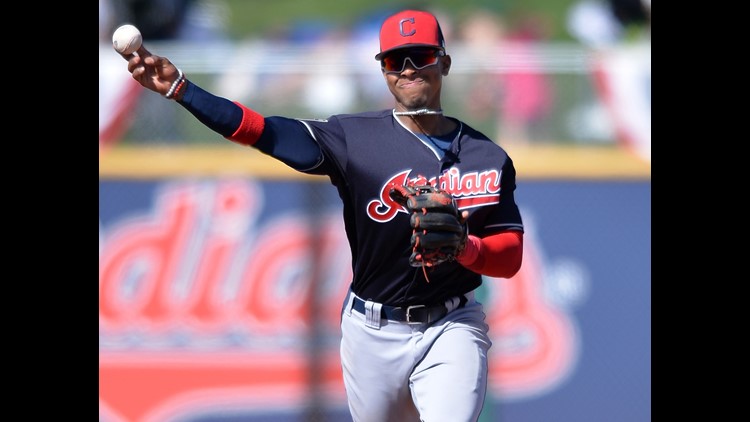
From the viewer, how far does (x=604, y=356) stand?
19.9 ft

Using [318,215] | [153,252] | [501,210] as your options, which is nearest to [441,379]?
[501,210]

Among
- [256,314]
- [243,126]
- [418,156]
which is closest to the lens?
[243,126]

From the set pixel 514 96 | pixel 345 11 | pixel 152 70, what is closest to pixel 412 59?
pixel 152 70

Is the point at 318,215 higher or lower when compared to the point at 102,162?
lower

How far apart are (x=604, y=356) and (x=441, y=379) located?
2945 mm

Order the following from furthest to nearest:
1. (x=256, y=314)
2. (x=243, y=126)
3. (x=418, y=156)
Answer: (x=256, y=314) → (x=418, y=156) → (x=243, y=126)

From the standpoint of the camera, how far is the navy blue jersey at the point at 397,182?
137 inches

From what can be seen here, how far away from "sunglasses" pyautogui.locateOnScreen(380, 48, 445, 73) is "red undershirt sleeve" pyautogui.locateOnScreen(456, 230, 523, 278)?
2.21 feet

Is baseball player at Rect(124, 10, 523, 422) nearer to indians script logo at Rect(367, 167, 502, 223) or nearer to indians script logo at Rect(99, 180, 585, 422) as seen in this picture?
indians script logo at Rect(367, 167, 502, 223)

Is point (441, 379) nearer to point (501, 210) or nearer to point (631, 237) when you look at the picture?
point (501, 210)

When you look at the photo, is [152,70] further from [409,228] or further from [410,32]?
[409,228]

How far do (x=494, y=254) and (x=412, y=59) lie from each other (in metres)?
0.78

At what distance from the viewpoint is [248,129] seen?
130 inches

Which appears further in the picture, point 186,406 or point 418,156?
point 186,406
